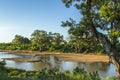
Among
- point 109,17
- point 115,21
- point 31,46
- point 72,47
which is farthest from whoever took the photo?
point 31,46

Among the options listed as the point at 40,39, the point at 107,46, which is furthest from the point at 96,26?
the point at 40,39

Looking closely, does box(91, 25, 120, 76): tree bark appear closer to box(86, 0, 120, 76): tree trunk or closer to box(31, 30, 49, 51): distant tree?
box(86, 0, 120, 76): tree trunk

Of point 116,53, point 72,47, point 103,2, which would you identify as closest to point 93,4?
point 103,2

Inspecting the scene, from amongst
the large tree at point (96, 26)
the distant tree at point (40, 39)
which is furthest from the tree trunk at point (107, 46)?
the distant tree at point (40, 39)

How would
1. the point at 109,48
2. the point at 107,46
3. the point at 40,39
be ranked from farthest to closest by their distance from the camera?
the point at 40,39 < the point at 107,46 < the point at 109,48

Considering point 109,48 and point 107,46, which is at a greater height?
point 107,46

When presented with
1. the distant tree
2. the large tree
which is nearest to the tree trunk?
the large tree

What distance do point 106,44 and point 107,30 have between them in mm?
1200

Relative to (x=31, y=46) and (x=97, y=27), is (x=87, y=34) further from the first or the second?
(x=31, y=46)

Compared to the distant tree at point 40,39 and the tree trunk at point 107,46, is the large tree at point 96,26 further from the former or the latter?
the distant tree at point 40,39

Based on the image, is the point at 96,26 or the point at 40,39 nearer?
the point at 96,26

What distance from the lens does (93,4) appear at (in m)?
23.6

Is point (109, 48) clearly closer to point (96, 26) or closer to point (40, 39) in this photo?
point (96, 26)

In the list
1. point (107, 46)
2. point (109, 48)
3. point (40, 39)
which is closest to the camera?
point (109, 48)
